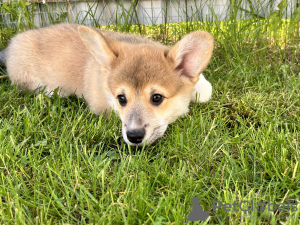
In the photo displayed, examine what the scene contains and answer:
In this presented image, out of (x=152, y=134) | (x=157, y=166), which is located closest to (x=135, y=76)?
(x=152, y=134)

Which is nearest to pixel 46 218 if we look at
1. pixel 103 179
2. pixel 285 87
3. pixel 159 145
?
pixel 103 179

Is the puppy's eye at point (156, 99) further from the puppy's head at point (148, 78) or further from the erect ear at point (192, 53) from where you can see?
the erect ear at point (192, 53)

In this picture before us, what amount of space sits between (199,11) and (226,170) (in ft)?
8.24

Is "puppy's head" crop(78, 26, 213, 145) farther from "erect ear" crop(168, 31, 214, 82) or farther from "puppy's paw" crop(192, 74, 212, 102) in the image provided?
"puppy's paw" crop(192, 74, 212, 102)

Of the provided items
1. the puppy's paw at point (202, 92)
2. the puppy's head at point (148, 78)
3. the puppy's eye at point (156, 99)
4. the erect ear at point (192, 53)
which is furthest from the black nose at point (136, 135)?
the puppy's paw at point (202, 92)

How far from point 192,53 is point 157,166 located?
96cm

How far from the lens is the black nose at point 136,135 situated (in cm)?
205

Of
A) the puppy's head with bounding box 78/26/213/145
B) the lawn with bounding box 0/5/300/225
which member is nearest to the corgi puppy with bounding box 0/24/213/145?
the puppy's head with bounding box 78/26/213/145

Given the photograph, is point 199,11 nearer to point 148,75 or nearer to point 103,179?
point 148,75

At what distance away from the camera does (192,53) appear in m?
2.37

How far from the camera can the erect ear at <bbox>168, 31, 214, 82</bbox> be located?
7.41ft

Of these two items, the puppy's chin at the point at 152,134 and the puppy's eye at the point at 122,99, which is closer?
the puppy's chin at the point at 152,134

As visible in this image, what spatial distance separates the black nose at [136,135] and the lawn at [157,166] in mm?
83

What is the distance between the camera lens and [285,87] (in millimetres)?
2971
